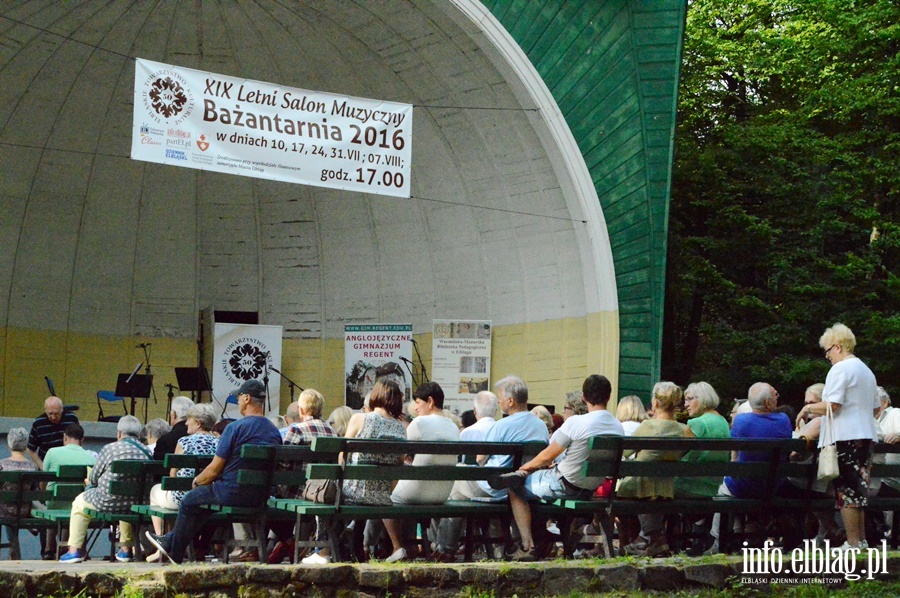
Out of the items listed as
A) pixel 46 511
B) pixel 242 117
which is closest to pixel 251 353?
pixel 242 117

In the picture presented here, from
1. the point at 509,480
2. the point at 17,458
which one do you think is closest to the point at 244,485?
the point at 509,480

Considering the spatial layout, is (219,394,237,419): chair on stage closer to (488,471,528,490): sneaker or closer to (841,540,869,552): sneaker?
(488,471,528,490): sneaker

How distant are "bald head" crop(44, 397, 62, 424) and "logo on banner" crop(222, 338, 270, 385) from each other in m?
5.69

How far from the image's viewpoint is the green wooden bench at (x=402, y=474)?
21.6ft

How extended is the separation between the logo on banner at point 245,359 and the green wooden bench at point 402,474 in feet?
34.0

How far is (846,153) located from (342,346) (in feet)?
32.3

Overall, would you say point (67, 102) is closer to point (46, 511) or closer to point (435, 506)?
point (46, 511)

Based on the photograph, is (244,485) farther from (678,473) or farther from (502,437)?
(678,473)

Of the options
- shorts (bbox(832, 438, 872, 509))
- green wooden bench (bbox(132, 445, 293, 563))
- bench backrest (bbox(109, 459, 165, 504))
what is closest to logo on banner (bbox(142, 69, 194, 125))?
bench backrest (bbox(109, 459, 165, 504))

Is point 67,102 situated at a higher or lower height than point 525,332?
higher

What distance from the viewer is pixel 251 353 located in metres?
17.6

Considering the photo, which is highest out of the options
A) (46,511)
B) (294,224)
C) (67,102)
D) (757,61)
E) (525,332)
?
(757,61)

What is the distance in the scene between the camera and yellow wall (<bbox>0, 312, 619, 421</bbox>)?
1531 cm

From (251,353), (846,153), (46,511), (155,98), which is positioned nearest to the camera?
(46,511)
